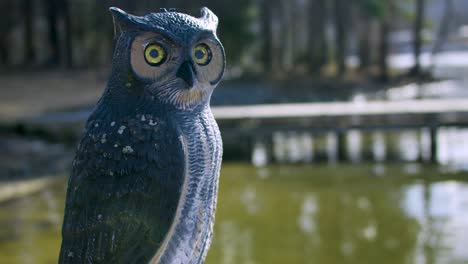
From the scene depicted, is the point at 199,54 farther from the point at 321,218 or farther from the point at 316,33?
the point at 316,33

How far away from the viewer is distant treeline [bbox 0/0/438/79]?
90.1 ft

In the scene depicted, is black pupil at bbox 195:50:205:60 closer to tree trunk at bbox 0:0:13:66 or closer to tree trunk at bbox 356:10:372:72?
tree trunk at bbox 0:0:13:66

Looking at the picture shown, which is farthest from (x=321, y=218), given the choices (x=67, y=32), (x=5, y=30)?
(x=5, y=30)

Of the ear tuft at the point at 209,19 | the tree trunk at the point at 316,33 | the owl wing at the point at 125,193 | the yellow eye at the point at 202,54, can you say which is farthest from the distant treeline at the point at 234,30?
the owl wing at the point at 125,193

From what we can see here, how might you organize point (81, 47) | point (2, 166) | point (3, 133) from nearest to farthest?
point (2, 166) < point (3, 133) < point (81, 47)

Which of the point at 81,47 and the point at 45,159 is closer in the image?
the point at 45,159

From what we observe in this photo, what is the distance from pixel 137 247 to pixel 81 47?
2941 cm

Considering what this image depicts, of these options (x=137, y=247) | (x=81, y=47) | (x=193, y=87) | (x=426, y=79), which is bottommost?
(x=426, y=79)

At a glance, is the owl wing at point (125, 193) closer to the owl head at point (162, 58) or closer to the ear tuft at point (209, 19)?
the owl head at point (162, 58)

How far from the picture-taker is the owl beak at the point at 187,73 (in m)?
2.71

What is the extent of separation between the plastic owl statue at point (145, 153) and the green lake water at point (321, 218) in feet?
19.4

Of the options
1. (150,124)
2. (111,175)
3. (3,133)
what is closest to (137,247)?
(111,175)

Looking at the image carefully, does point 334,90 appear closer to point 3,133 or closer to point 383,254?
point 3,133

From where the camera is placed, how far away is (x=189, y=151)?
2799mm
